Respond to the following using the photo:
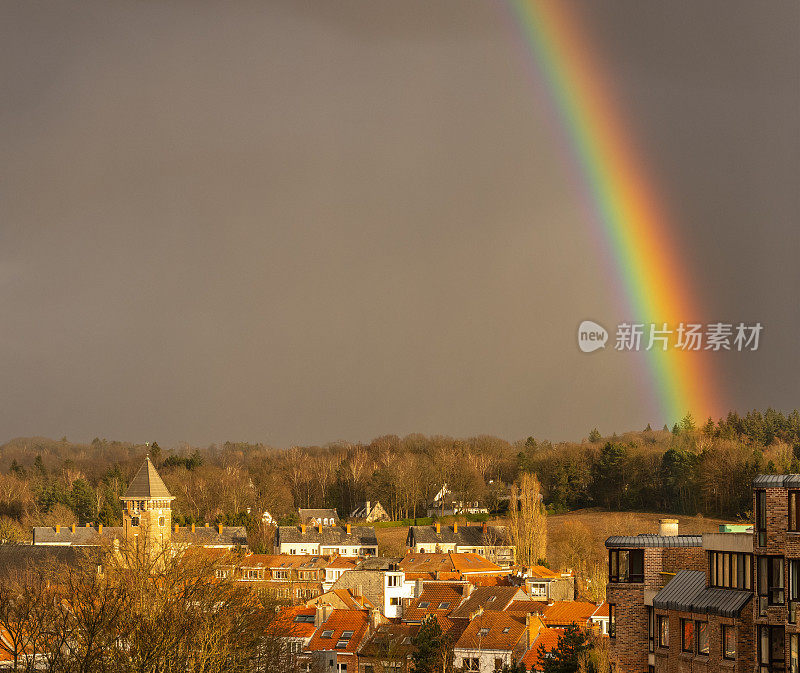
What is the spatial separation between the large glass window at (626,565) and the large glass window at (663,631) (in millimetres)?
2536

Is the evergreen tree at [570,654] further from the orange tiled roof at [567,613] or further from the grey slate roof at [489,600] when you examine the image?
the grey slate roof at [489,600]

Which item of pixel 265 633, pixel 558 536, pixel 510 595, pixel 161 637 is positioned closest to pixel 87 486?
pixel 558 536

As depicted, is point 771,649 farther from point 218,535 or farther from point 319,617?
point 218,535

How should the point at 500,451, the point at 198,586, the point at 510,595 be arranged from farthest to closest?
1. the point at 500,451
2. the point at 510,595
3. the point at 198,586

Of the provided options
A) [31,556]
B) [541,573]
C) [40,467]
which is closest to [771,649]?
[541,573]

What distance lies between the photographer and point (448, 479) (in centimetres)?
16625

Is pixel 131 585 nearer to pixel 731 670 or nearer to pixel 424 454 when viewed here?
pixel 731 670

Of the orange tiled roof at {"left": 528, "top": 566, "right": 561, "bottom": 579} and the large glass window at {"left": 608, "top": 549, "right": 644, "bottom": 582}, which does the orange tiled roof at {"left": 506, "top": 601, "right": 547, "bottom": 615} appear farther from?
the large glass window at {"left": 608, "top": 549, "right": 644, "bottom": 582}

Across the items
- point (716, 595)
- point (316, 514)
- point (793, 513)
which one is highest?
point (793, 513)

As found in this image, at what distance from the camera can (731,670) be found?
32.5 metres

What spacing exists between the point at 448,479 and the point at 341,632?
88.8m

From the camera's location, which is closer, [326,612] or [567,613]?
[567,613]

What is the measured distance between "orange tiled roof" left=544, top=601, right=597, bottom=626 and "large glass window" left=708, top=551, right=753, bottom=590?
118 feet

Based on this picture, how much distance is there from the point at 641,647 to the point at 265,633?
60.2 feet
